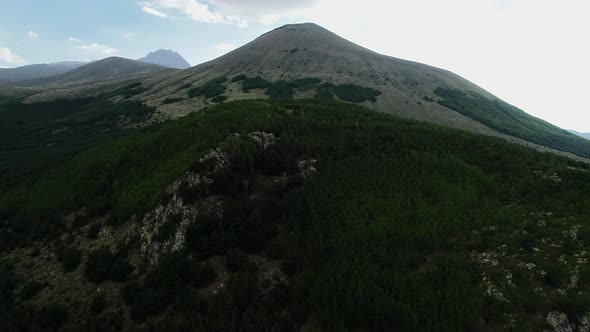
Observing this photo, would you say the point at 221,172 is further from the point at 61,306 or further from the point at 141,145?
the point at 141,145

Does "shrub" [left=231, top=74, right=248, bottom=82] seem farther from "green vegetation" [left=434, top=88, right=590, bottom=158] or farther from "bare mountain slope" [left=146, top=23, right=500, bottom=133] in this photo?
"green vegetation" [left=434, top=88, right=590, bottom=158]

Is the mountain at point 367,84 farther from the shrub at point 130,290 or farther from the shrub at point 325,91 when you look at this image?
the shrub at point 130,290

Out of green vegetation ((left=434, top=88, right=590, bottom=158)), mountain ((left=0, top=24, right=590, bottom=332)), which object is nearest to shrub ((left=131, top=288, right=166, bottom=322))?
mountain ((left=0, top=24, right=590, bottom=332))

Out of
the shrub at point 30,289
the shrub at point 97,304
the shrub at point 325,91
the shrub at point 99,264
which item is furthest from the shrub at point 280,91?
the shrub at point 97,304

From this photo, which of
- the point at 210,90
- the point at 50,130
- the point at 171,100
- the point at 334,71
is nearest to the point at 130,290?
the point at 171,100

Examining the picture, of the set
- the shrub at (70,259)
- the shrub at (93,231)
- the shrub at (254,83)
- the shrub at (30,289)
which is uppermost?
the shrub at (254,83)

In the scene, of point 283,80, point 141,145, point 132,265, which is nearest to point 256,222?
point 132,265
